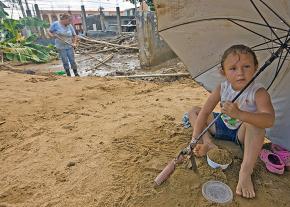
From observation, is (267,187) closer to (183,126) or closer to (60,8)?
(183,126)

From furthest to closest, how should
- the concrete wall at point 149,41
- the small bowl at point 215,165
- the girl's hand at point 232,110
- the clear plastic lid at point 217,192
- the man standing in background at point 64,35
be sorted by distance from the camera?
the concrete wall at point 149,41 → the man standing in background at point 64,35 → the small bowl at point 215,165 → the clear plastic lid at point 217,192 → the girl's hand at point 232,110

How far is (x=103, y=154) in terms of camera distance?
8.44 ft

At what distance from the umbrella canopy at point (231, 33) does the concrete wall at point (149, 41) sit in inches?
188

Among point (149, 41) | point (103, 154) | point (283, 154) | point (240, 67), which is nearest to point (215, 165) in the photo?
point (283, 154)

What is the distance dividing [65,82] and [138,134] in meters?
3.52

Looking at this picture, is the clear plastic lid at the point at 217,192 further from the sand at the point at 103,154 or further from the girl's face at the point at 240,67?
the girl's face at the point at 240,67

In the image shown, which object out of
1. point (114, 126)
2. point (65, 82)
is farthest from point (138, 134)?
point (65, 82)

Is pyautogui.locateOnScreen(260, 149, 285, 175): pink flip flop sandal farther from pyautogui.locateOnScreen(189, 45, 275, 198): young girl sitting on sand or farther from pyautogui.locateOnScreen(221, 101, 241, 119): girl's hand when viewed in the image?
pyautogui.locateOnScreen(221, 101, 241, 119): girl's hand

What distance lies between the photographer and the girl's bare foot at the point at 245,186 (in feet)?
6.10

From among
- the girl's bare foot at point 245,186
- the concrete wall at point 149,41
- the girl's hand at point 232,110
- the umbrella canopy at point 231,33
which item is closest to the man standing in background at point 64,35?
the concrete wall at point 149,41

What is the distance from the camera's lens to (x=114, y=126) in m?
3.26

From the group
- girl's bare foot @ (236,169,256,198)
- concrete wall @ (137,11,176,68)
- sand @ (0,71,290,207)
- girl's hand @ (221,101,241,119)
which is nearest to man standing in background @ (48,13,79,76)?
concrete wall @ (137,11,176,68)

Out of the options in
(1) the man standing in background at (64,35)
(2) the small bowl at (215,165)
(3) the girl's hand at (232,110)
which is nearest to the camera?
(3) the girl's hand at (232,110)

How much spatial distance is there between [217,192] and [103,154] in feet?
3.87
